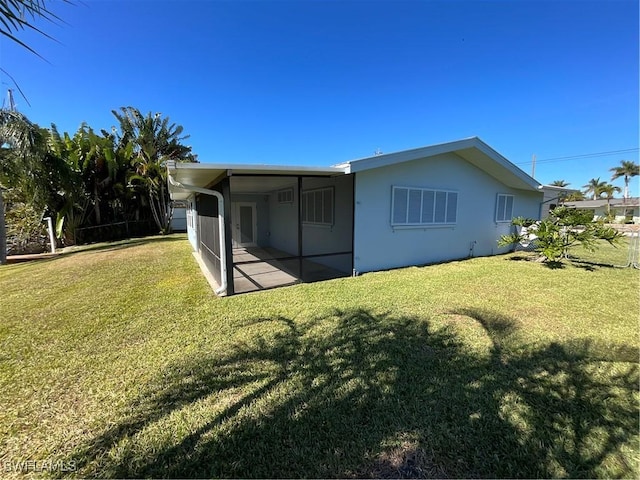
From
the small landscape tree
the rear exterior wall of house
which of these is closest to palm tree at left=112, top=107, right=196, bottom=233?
the rear exterior wall of house

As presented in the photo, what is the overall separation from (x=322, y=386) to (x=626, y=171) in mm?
67084

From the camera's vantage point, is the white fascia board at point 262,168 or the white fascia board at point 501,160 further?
the white fascia board at point 501,160

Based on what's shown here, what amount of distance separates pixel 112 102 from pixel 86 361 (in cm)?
2492

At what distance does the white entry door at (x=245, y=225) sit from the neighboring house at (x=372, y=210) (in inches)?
88.1

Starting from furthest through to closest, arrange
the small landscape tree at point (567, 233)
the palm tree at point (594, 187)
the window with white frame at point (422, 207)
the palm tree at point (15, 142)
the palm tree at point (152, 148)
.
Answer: the palm tree at point (594, 187) → the palm tree at point (152, 148) → the palm tree at point (15, 142) → the small landscape tree at point (567, 233) → the window with white frame at point (422, 207)

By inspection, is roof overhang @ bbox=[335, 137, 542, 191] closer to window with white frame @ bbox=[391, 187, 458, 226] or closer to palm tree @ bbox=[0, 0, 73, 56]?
window with white frame @ bbox=[391, 187, 458, 226]

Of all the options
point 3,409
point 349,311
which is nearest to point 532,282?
point 349,311

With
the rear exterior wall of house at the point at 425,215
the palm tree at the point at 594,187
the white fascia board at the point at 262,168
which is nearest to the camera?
the white fascia board at the point at 262,168

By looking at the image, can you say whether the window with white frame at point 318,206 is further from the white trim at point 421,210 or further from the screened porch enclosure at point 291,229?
the white trim at point 421,210

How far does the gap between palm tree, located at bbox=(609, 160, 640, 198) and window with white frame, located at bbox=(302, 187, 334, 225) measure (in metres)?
61.8

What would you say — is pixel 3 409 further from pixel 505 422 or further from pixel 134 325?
pixel 505 422

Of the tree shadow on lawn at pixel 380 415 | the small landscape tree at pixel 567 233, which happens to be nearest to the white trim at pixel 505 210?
the small landscape tree at pixel 567 233

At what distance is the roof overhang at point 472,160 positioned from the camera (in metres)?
7.27

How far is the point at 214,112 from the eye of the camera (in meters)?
17.8
